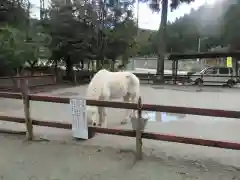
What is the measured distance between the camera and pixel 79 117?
5.39m

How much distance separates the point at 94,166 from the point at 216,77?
1955cm

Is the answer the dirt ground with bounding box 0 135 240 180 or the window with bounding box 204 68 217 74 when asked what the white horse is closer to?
the dirt ground with bounding box 0 135 240 180

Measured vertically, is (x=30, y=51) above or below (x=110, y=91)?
above

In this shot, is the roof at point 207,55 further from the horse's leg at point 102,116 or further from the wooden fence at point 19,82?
the horse's leg at point 102,116

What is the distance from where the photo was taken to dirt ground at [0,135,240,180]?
4.32 m

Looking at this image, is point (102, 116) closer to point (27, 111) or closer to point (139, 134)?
point (27, 111)

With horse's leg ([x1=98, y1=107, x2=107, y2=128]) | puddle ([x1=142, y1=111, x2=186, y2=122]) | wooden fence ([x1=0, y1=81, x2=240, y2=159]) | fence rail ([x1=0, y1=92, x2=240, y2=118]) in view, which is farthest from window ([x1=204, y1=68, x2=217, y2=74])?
fence rail ([x1=0, y1=92, x2=240, y2=118])

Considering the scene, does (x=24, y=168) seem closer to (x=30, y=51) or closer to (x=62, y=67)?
(x=30, y=51)

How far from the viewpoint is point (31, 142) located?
5.89 metres

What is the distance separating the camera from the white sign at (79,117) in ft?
17.6

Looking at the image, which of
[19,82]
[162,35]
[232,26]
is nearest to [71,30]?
[19,82]

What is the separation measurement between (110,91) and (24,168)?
313 cm

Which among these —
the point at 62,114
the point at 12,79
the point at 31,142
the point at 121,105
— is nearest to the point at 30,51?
the point at 12,79

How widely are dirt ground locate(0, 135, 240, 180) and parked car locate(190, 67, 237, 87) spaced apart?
57.3 feet
